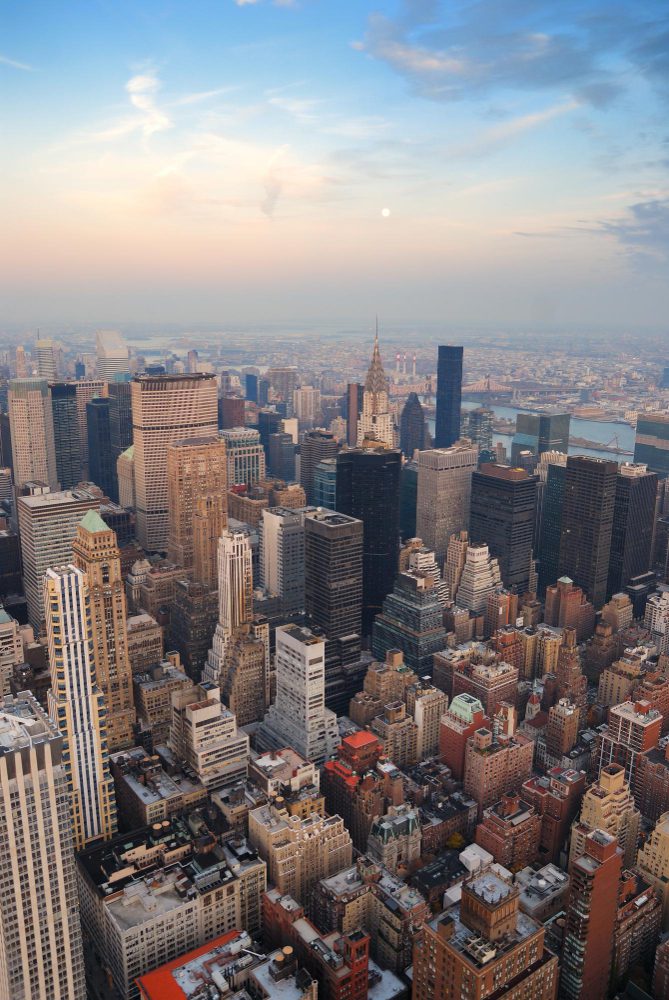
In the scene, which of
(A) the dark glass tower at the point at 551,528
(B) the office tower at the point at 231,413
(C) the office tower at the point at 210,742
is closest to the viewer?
(C) the office tower at the point at 210,742

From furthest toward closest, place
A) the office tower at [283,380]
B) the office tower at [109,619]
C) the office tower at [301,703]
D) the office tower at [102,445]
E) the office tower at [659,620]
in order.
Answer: the office tower at [283,380], the office tower at [102,445], the office tower at [659,620], the office tower at [301,703], the office tower at [109,619]

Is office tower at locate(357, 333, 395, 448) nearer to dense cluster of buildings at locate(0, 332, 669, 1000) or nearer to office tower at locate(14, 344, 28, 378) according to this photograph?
dense cluster of buildings at locate(0, 332, 669, 1000)

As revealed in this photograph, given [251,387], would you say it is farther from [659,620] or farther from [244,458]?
[659,620]

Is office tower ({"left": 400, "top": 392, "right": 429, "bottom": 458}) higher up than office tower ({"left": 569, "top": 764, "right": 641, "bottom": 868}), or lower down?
higher up

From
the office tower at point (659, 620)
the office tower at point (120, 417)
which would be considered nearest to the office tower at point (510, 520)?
the office tower at point (659, 620)

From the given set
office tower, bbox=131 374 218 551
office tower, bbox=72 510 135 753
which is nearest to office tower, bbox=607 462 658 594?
office tower, bbox=131 374 218 551

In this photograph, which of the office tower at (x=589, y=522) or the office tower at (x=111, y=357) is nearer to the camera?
the office tower at (x=589, y=522)

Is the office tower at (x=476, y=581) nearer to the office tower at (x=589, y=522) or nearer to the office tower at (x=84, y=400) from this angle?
the office tower at (x=589, y=522)
